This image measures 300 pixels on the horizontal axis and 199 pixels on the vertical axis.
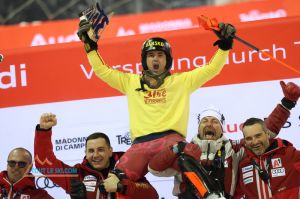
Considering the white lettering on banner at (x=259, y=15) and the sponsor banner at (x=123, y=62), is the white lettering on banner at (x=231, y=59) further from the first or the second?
the white lettering on banner at (x=259, y=15)

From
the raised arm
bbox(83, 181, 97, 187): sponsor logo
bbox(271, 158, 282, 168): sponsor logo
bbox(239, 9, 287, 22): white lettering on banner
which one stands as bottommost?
bbox(83, 181, 97, 187): sponsor logo

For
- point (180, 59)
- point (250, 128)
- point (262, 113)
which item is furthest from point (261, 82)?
point (250, 128)

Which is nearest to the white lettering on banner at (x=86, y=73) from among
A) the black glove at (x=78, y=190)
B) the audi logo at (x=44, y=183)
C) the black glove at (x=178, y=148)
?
the audi logo at (x=44, y=183)

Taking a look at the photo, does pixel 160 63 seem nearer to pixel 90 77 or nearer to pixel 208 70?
pixel 208 70

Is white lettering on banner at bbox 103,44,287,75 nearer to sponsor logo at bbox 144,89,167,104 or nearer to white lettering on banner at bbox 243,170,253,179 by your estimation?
sponsor logo at bbox 144,89,167,104

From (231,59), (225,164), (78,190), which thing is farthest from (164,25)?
(78,190)

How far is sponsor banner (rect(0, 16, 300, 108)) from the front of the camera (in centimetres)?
492

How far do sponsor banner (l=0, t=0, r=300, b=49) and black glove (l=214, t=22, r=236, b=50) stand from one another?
241cm

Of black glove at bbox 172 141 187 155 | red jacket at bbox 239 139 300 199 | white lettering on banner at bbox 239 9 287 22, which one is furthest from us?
white lettering on banner at bbox 239 9 287 22

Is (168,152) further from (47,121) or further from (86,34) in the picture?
(86,34)

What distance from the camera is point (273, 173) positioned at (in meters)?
4.09

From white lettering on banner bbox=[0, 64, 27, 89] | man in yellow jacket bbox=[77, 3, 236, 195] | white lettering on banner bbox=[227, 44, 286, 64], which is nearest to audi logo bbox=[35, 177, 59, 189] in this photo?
white lettering on banner bbox=[0, 64, 27, 89]

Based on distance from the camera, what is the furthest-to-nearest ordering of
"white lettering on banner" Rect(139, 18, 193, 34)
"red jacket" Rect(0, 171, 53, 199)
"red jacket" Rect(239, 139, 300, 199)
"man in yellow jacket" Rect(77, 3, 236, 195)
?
"white lettering on banner" Rect(139, 18, 193, 34) → "red jacket" Rect(0, 171, 53, 199) → "man in yellow jacket" Rect(77, 3, 236, 195) → "red jacket" Rect(239, 139, 300, 199)

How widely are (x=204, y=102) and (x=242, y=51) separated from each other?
Result: 36cm
